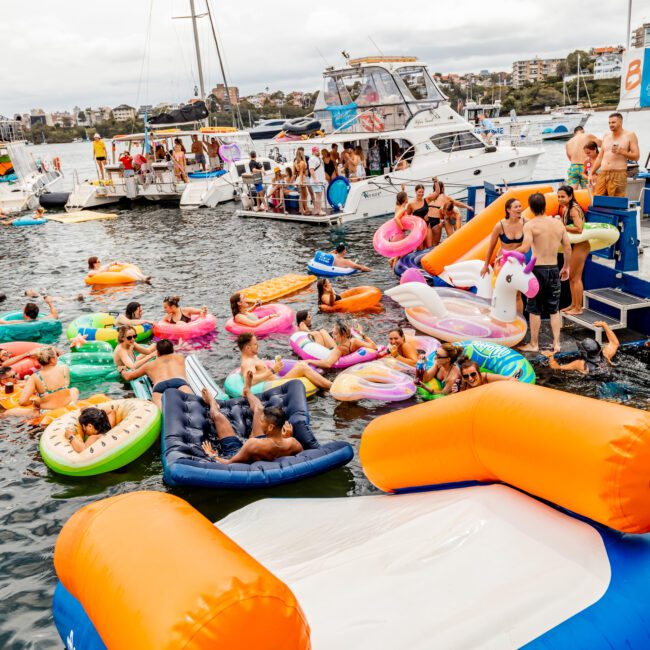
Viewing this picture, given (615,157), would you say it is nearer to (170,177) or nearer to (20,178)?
(170,177)

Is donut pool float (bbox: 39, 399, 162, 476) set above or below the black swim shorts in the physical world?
below

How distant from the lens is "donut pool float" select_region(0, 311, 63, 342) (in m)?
10.7

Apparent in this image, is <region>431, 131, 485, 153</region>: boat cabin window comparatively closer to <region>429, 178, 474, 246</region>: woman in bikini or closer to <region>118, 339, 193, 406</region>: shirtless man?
<region>429, 178, 474, 246</region>: woman in bikini

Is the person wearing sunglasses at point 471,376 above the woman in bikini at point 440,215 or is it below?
below

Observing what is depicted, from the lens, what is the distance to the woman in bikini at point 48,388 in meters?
7.80

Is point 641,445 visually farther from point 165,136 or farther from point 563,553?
point 165,136

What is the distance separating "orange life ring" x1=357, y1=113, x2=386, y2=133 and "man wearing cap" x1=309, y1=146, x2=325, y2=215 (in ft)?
5.77

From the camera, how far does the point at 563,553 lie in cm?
332

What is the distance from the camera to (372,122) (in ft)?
67.2

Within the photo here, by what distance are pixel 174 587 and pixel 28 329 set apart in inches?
372

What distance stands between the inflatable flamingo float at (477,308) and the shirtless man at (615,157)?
108 inches

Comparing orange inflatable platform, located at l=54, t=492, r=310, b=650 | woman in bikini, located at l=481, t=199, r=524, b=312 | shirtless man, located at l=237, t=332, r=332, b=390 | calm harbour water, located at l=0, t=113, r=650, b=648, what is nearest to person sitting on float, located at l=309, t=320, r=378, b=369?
shirtless man, located at l=237, t=332, r=332, b=390

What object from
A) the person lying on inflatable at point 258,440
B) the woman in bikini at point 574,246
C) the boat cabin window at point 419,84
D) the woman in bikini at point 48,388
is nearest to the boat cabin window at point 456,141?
the boat cabin window at point 419,84

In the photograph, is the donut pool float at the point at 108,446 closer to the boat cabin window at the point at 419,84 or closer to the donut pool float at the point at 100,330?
the donut pool float at the point at 100,330
